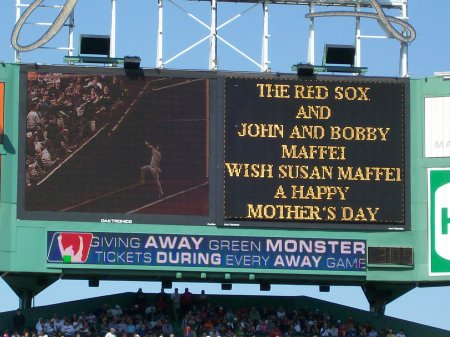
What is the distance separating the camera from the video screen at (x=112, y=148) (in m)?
36.2

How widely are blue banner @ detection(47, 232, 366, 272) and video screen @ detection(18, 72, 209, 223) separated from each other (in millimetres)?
602

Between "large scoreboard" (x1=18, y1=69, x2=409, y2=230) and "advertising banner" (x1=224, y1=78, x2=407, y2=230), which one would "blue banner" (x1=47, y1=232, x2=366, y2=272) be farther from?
"advertising banner" (x1=224, y1=78, x2=407, y2=230)

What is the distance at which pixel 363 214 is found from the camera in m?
37.1

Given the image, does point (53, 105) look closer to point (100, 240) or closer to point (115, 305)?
point (100, 240)

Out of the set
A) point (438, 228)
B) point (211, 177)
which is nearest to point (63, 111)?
point (211, 177)

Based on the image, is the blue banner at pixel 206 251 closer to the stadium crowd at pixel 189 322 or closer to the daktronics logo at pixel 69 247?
the daktronics logo at pixel 69 247

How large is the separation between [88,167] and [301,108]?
5.43 metres

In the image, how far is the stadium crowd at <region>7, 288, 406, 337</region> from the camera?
38.4m

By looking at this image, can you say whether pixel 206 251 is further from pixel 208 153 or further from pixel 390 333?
pixel 390 333

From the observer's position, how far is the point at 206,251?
121ft

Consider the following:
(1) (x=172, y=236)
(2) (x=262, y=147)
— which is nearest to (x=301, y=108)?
(2) (x=262, y=147)

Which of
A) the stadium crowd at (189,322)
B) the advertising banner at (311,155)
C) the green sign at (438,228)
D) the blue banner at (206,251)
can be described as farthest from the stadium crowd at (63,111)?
the green sign at (438,228)

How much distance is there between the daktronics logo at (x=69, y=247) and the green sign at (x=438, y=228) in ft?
27.6

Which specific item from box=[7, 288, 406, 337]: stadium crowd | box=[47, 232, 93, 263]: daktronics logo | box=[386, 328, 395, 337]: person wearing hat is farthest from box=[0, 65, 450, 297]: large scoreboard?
box=[386, 328, 395, 337]: person wearing hat
